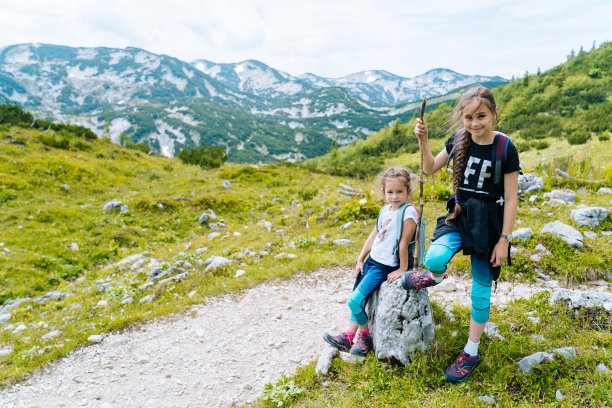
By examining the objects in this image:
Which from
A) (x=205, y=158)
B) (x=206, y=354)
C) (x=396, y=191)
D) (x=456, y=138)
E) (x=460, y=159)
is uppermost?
(x=205, y=158)

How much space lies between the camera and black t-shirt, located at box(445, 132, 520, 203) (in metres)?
3.10

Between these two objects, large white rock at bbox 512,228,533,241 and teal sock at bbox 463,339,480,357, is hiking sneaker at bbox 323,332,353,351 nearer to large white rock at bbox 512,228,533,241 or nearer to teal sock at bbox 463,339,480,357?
teal sock at bbox 463,339,480,357

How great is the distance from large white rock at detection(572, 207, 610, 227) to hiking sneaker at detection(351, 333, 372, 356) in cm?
676

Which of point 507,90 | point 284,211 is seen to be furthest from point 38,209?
point 507,90

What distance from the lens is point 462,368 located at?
3.49 m

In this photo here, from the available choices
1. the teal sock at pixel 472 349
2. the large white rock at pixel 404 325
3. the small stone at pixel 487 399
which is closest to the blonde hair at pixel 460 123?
the large white rock at pixel 404 325

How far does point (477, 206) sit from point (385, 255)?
1.35 metres

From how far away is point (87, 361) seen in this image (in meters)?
5.16

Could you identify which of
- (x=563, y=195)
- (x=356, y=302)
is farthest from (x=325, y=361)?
(x=563, y=195)

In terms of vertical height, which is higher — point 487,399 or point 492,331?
point 492,331

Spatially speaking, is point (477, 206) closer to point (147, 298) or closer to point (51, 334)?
point (147, 298)

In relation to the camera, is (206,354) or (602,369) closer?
(602,369)

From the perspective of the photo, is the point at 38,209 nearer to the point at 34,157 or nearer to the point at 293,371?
the point at 34,157

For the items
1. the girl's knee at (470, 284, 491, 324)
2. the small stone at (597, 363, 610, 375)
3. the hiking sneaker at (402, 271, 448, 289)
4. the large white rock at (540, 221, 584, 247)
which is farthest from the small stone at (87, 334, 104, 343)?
the large white rock at (540, 221, 584, 247)
